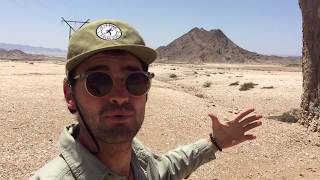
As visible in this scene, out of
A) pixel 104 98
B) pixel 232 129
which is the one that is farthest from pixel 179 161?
pixel 104 98

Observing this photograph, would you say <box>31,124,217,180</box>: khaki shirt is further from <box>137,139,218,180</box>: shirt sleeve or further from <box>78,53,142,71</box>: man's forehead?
<box>78,53,142,71</box>: man's forehead

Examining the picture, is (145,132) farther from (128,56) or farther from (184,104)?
(128,56)

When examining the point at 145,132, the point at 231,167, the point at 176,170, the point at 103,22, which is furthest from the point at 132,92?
the point at 145,132

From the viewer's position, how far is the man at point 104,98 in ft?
6.31

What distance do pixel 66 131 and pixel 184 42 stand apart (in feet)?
445

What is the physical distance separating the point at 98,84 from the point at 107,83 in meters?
0.04

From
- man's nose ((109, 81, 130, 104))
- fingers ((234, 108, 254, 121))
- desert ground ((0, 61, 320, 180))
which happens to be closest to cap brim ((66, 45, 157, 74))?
man's nose ((109, 81, 130, 104))

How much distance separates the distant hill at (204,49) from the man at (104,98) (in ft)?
390

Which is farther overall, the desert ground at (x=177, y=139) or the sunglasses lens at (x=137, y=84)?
the desert ground at (x=177, y=139)

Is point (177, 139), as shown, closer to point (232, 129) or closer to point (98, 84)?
point (232, 129)

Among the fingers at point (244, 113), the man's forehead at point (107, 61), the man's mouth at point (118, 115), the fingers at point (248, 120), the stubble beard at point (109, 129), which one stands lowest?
the fingers at point (248, 120)

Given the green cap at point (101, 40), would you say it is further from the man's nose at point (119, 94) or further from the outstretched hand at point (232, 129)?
the outstretched hand at point (232, 129)

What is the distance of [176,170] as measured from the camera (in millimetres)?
2512

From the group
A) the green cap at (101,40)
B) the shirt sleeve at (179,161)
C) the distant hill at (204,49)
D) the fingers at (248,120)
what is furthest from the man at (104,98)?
the distant hill at (204,49)
